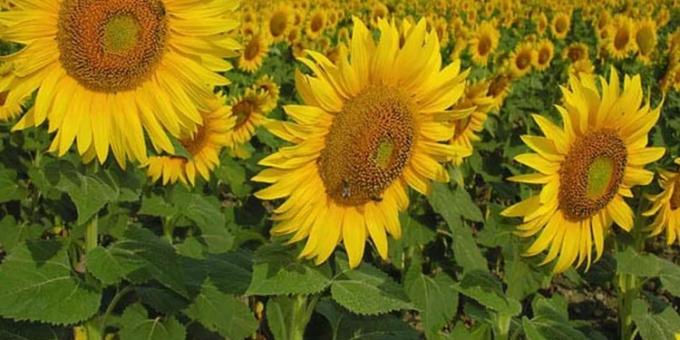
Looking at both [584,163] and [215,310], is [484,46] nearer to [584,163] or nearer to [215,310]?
[584,163]

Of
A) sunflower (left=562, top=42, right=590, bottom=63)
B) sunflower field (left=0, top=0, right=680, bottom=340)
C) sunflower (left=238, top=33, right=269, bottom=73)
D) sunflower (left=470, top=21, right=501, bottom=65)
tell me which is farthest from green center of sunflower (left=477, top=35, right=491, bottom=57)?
sunflower field (left=0, top=0, right=680, bottom=340)

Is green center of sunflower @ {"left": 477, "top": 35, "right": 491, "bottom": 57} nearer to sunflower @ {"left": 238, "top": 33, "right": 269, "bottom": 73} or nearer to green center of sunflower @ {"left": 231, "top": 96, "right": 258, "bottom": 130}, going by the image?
sunflower @ {"left": 238, "top": 33, "right": 269, "bottom": 73}

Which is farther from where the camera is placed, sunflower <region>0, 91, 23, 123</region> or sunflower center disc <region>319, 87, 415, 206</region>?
sunflower <region>0, 91, 23, 123</region>

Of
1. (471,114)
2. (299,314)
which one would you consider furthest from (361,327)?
(471,114)

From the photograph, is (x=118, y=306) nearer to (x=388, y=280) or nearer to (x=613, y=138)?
(x=388, y=280)

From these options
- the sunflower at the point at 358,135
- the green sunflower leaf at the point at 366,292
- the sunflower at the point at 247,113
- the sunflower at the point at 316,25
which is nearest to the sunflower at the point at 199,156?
the sunflower at the point at 247,113
